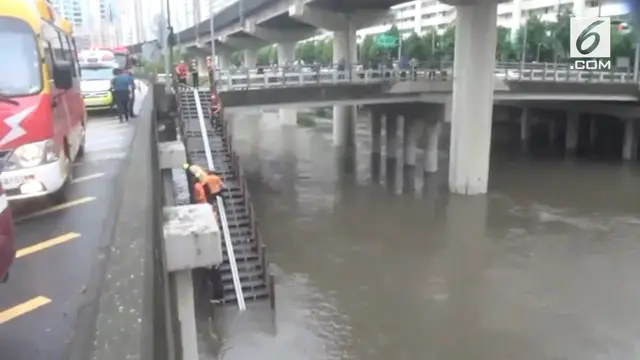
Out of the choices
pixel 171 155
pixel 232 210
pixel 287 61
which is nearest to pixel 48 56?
pixel 171 155

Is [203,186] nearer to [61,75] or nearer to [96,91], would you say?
[96,91]

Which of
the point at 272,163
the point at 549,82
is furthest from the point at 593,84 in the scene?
the point at 272,163

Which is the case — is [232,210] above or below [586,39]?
below

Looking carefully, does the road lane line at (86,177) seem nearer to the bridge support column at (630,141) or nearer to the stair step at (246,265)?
the stair step at (246,265)

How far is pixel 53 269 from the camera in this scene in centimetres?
646

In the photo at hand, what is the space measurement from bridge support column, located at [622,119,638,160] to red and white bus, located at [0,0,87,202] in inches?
1469

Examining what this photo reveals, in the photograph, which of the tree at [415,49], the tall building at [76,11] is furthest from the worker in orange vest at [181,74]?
the tree at [415,49]

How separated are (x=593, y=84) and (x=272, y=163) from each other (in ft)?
59.1

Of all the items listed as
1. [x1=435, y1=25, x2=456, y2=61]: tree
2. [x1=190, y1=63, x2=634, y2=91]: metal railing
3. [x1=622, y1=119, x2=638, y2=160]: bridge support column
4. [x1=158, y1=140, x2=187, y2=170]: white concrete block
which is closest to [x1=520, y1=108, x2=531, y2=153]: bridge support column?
[x1=622, y1=119, x2=638, y2=160]: bridge support column

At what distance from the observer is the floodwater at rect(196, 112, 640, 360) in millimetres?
14711

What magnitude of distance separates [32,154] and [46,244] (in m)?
1.19

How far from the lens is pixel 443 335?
15.1 m

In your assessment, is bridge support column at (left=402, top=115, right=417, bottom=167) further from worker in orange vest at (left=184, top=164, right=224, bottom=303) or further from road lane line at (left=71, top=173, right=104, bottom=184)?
road lane line at (left=71, top=173, right=104, bottom=184)

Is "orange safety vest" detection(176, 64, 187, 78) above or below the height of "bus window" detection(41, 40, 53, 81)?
below
